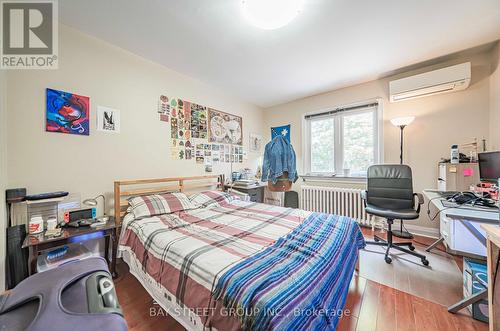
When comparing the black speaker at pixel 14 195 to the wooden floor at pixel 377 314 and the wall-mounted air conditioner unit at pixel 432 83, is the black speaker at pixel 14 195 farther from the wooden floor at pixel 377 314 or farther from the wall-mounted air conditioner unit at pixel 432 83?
the wall-mounted air conditioner unit at pixel 432 83

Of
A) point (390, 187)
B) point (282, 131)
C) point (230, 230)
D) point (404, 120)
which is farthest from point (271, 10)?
point (282, 131)

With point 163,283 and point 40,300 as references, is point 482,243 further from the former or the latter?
point 40,300

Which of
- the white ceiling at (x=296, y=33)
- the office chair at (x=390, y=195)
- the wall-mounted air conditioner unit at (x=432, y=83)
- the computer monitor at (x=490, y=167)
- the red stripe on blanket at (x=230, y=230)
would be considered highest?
the white ceiling at (x=296, y=33)

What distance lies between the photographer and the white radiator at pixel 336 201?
3107 mm

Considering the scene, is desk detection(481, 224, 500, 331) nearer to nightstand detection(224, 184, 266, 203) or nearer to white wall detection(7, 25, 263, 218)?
nightstand detection(224, 184, 266, 203)

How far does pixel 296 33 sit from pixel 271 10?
597 millimetres

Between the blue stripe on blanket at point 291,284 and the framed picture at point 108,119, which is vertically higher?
the framed picture at point 108,119

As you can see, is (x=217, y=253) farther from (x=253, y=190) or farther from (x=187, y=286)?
(x=253, y=190)

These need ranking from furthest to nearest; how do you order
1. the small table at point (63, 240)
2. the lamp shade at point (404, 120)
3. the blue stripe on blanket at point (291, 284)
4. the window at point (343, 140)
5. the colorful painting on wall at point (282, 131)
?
the colorful painting on wall at point (282, 131) < the window at point (343, 140) < the lamp shade at point (404, 120) < the small table at point (63, 240) < the blue stripe on blanket at point (291, 284)

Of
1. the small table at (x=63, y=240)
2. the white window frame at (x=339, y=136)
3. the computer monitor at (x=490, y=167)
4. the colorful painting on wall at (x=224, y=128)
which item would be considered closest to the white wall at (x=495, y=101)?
the computer monitor at (x=490, y=167)

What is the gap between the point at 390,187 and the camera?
2459 millimetres

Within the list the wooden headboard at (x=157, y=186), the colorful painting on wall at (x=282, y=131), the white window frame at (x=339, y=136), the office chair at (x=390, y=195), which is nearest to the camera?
the wooden headboard at (x=157, y=186)

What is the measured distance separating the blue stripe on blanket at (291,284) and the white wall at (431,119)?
2.39m

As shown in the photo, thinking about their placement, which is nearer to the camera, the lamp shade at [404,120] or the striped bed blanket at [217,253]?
the striped bed blanket at [217,253]
